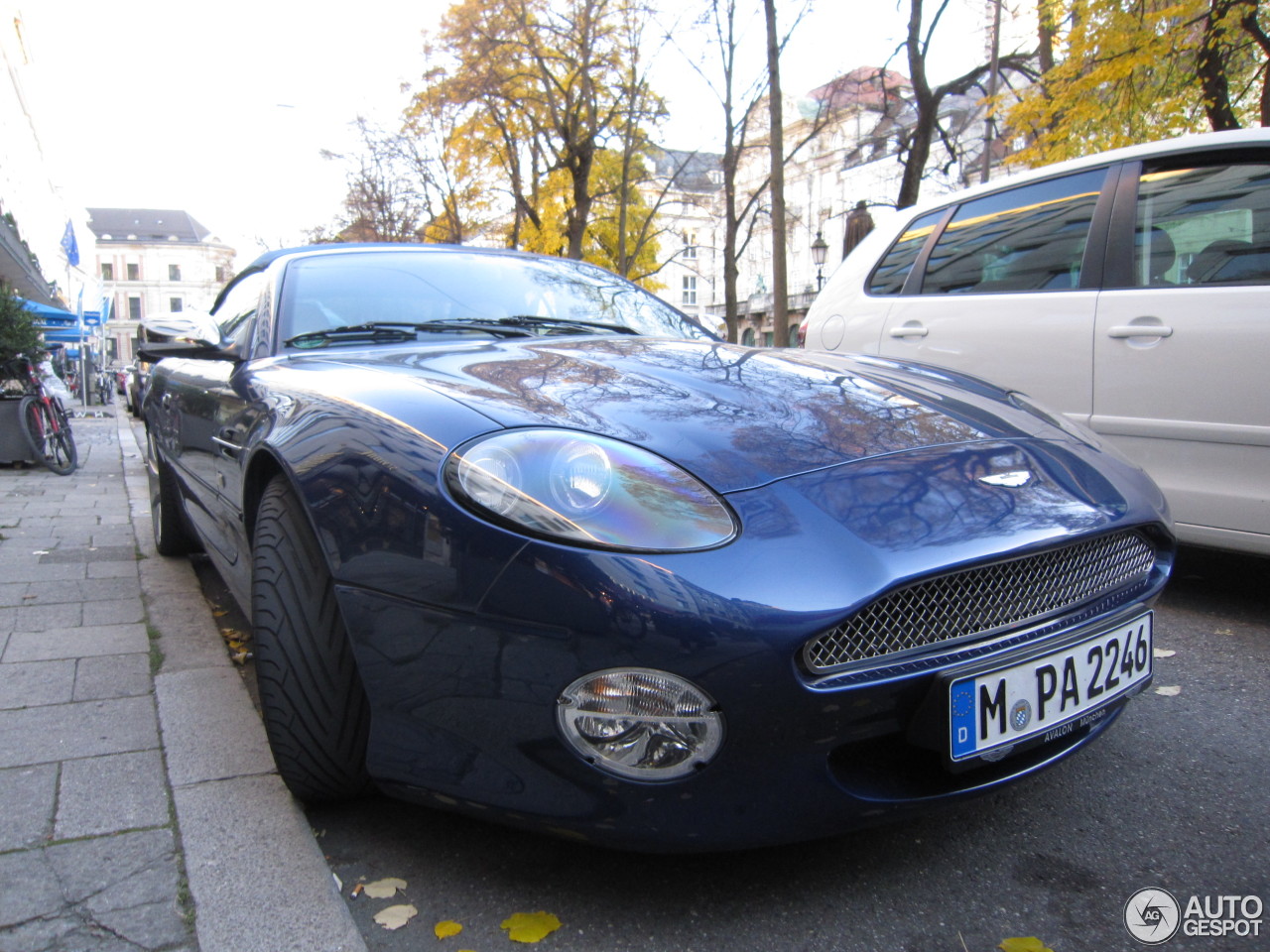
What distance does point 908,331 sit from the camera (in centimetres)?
404

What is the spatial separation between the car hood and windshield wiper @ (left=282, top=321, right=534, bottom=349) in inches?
7.5

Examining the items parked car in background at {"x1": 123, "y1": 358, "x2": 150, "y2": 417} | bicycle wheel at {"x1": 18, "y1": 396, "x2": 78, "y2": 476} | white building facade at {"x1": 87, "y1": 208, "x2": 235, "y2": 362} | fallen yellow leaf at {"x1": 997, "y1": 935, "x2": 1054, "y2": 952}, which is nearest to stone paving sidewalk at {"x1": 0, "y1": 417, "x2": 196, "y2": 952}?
parked car in background at {"x1": 123, "y1": 358, "x2": 150, "y2": 417}

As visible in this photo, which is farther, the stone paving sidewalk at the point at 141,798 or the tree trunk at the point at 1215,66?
the tree trunk at the point at 1215,66

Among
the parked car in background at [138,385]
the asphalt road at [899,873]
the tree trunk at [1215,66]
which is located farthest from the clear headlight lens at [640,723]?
the tree trunk at [1215,66]

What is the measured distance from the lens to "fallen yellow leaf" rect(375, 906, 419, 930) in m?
1.58

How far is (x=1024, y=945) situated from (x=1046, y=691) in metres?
0.39

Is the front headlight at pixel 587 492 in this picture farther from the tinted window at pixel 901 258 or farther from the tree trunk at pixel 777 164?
the tree trunk at pixel 777 164

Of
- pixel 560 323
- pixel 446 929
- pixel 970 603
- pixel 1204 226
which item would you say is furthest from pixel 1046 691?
pixel 1204 226

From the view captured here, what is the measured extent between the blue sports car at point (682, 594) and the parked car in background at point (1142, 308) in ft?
3.95

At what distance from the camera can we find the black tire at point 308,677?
5.86 ft

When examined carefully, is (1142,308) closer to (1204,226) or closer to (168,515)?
(1204,226)

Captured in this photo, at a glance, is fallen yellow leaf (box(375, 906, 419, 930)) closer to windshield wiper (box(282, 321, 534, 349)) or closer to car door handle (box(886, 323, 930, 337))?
windshield wiper (box(282, 321, 534, 349))

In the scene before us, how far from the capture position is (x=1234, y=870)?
5.39 feet

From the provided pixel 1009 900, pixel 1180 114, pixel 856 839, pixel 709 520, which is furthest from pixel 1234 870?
pixel 1180 114
